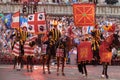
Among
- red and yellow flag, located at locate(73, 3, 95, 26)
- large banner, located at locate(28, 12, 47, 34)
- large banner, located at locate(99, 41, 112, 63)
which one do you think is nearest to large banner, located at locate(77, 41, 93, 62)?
large banner, located at locate(99, 41, 112, 63)

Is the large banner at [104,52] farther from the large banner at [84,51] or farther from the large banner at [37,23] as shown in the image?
the large banner at [37,23]

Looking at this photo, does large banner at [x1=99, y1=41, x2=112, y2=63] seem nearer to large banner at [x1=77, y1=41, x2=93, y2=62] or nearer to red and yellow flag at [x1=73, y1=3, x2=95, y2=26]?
large banner at [x1=77, y1=41, x2=93, y2=62]

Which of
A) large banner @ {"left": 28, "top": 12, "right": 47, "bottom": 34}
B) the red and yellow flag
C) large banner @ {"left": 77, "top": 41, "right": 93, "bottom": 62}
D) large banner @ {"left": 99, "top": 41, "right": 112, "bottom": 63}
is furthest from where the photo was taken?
large banner @ {"left": 28, "top": 12, "right": 47, "bottom": 34}

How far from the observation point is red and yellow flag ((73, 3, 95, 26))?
78.6 feet

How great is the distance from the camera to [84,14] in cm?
2400

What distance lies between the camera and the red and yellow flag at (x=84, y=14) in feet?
78.6

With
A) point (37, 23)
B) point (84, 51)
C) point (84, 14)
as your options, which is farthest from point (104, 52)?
point (37, 23)

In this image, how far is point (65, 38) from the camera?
77.7ft

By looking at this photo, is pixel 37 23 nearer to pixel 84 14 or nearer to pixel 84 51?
pixel 84 14

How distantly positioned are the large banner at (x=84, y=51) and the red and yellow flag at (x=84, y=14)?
3.46 ft

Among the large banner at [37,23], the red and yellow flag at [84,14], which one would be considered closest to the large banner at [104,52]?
the red and yellow flag at [84,14]

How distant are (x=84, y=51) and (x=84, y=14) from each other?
172cm

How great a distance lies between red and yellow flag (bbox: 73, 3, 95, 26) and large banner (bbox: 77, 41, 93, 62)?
105 cm

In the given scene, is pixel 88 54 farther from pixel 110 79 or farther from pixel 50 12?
pixel 50 12
